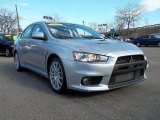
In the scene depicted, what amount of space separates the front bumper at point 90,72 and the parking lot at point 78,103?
247mm

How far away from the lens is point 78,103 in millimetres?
4848

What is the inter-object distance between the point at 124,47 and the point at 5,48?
37.8 feet

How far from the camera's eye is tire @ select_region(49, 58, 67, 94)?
5.32 metres

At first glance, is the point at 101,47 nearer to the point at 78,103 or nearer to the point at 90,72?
the point at 90,72

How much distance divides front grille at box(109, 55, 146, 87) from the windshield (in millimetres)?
1511

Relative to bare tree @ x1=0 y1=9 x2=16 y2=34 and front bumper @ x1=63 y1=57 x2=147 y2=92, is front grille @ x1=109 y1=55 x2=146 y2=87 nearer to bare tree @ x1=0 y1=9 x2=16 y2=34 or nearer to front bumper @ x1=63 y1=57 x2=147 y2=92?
front bumper @ x1=63 y1=57 x2=147 y2=92

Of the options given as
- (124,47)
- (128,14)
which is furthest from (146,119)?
(128,14)

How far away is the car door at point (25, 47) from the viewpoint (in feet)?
23.9

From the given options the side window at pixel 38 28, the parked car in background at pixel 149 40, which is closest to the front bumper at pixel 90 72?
the side window at pixel 38 28

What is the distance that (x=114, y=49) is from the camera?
510 cm

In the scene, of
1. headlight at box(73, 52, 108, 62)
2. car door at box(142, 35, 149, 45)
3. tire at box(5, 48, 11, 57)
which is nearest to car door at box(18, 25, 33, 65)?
headlight at box(73, 52, 108, 62)

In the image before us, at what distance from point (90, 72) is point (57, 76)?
98cm

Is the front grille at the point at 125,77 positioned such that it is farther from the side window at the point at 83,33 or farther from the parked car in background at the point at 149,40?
the parked car in background at the point at 149,40

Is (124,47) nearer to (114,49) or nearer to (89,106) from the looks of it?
(114,49)
